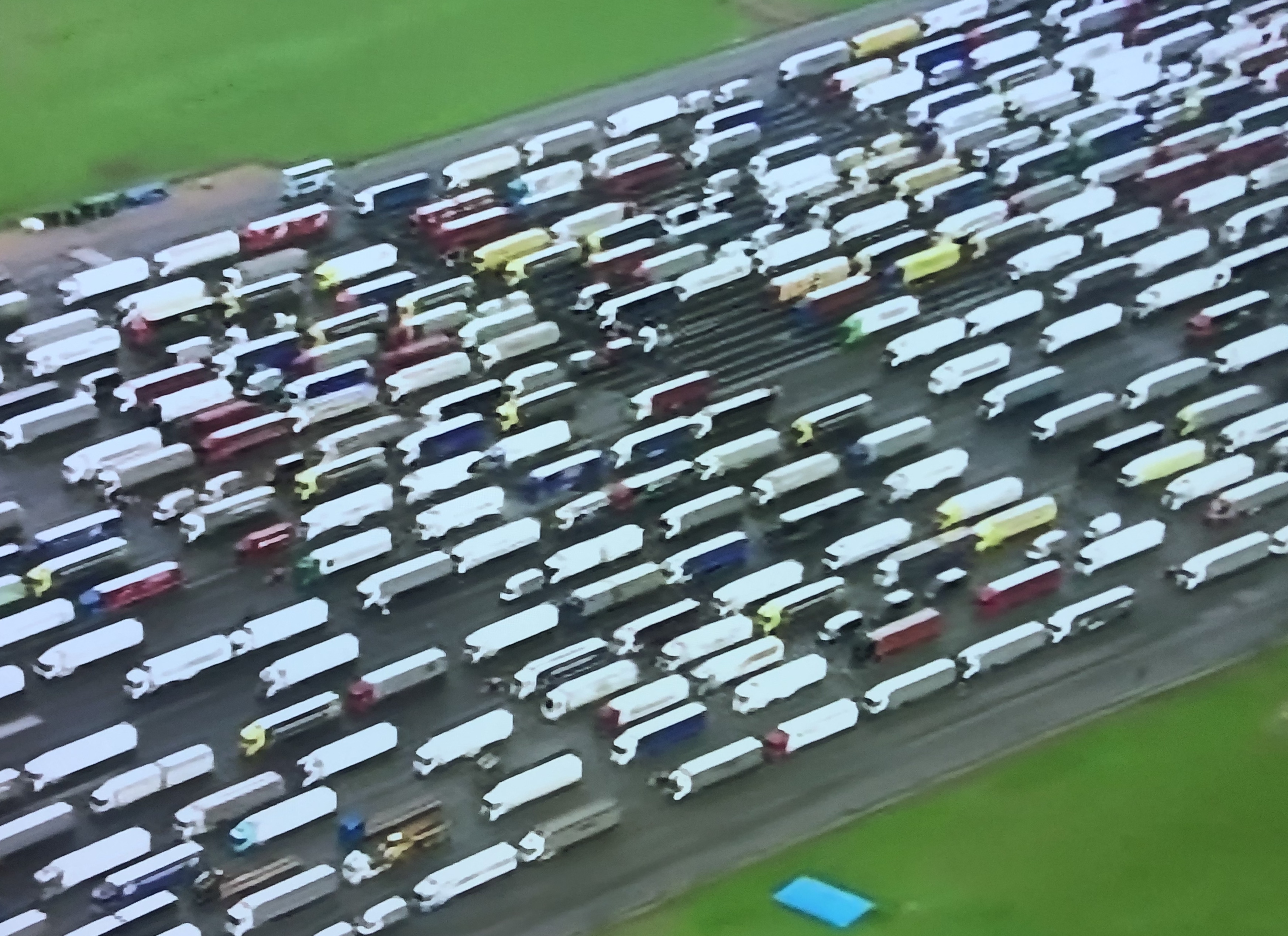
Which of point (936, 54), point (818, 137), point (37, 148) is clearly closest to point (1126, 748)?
point (818, 137)

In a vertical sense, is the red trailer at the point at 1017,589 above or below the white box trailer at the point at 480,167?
below

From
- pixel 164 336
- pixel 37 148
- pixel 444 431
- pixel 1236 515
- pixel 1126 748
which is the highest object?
pixel 37 148

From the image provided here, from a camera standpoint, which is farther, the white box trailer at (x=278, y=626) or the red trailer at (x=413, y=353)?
the red trailer at (x=413, y=353)

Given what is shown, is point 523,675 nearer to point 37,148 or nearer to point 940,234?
point 940,234

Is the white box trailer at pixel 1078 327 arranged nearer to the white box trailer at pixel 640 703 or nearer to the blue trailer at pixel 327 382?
the white box trailer at pixel 640 703

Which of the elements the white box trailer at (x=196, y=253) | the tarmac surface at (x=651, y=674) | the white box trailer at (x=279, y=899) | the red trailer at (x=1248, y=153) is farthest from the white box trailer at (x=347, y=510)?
the red trailer at (x=1248, y=153)

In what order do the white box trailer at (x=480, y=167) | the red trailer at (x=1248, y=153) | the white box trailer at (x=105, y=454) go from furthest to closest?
1. the red trailer at (x=1248, y=153)
2. the white box trailer at (x=480, y=167)
3. the white box trailer at (x=105, y=454)

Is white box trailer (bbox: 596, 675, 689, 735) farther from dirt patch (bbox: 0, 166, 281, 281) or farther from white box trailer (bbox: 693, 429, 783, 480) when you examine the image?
dirt patch (bbox: 0, 166, 281, 281)
